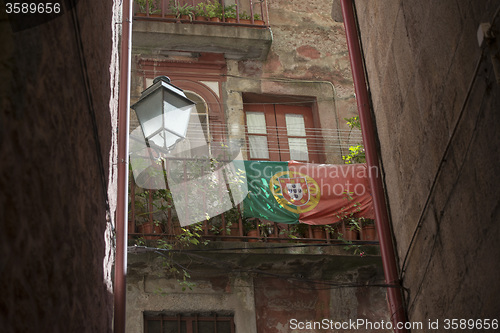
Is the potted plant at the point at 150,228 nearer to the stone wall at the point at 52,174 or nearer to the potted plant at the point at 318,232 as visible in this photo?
the potted plant at the point at 318,232

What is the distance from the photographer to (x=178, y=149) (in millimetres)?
10766

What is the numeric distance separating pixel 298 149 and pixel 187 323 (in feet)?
12.9

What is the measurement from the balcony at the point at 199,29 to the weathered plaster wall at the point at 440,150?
6090 millimetres

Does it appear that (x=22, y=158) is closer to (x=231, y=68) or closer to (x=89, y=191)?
(x=89, y=191)

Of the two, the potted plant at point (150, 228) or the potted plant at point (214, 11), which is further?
the potted plant at point (214, 11)

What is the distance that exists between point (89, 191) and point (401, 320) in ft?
10.6

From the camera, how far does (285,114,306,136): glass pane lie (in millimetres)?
11961

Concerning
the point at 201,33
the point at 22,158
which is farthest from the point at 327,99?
the point at 22,158

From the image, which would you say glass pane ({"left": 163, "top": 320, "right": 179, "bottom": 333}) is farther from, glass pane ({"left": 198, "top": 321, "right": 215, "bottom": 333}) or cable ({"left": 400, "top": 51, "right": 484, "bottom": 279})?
cable ({"left": 400, "top": 51, "right": 484, "bottom": 279})

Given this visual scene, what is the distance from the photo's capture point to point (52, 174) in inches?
77.2

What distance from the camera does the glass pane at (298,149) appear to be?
11.6m

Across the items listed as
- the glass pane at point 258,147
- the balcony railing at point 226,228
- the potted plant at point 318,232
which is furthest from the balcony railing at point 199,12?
the potted plant at point 318,232

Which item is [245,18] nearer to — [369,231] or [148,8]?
[148,8]

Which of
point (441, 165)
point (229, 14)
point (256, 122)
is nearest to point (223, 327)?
point (256, 122)
